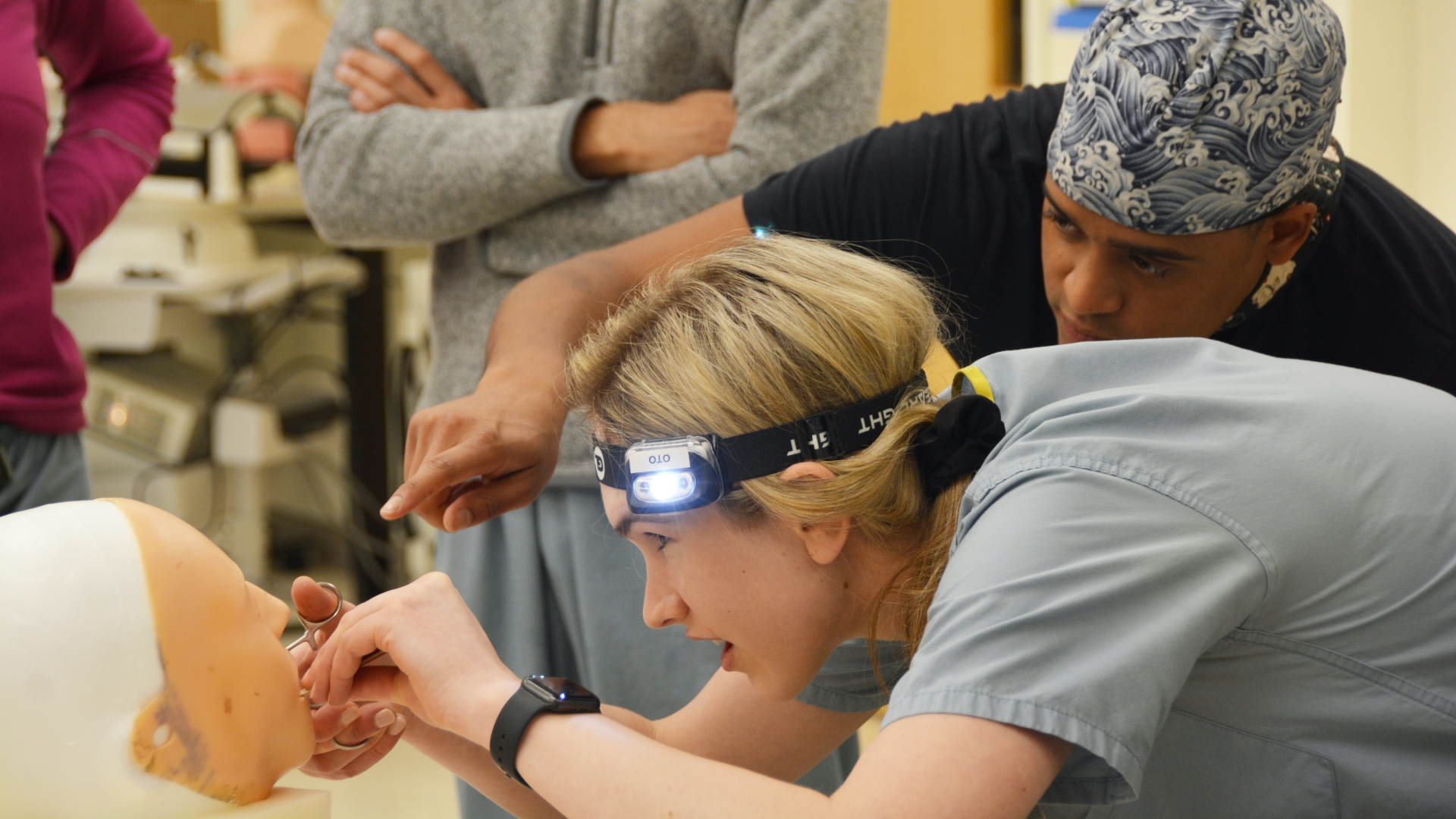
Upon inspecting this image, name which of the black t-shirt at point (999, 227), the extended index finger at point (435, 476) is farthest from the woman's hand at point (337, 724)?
the black t-shirt at point (999, 227)

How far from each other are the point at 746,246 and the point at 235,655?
1.75 feet

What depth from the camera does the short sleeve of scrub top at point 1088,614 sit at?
29.0 inches

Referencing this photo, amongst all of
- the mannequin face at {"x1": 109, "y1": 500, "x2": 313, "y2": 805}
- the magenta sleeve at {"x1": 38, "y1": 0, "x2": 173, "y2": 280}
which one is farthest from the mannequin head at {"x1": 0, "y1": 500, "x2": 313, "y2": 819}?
the magenta sleeve at {"x1": 38, "y1": 0, "x2": 173, "y2": 280}

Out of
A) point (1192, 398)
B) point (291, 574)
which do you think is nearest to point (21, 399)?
point (1192, 398)

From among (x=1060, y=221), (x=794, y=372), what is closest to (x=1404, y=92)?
(x=1060, y=221)

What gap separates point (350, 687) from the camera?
41.4 inches

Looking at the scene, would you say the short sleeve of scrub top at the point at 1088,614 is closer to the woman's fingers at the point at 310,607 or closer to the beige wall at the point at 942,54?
the woman's fingers at the point at 310,607

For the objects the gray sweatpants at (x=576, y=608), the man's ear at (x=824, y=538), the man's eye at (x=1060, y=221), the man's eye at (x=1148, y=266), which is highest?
the man's eye at (x=1060, y=221)

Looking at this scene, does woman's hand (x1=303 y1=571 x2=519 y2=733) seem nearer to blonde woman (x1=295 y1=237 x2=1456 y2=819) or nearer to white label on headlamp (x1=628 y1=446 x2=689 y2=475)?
blonde woman (x1=295 y1=237 x2=1456 y2=819)

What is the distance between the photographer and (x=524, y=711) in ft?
2.99

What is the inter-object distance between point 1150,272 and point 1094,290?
5 cm

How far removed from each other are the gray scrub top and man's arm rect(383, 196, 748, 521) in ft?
1.54

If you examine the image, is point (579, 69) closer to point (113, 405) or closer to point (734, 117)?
point (734, 117)

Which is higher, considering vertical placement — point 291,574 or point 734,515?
point 734,515
